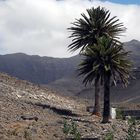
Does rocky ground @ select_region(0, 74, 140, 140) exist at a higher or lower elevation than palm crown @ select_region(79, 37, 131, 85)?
lower

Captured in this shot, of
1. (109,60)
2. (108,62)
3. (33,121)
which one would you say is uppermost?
(109,60)

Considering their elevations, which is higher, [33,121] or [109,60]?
[109,60]

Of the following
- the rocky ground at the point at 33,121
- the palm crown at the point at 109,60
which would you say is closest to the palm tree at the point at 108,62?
the palm crown at the point at 109,60

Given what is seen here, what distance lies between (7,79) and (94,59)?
14592 millimetres

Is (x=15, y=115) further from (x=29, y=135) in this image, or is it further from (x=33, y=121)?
(x=29, y=135)

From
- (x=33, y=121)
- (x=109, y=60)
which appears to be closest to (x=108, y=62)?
(x=109, y=60)

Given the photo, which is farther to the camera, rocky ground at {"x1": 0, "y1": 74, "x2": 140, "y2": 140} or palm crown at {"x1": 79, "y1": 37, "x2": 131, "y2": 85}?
palm crown at {"x1": 79, "y1": 37, "x2": 131, "y2": 85}

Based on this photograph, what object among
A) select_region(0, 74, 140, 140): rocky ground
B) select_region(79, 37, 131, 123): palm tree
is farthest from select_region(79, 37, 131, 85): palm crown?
select_region(0, 74, 140, 140): rocky ground

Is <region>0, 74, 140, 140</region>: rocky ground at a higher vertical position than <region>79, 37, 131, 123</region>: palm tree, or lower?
lower

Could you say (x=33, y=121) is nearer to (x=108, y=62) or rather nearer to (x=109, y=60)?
(x=108, y=62)

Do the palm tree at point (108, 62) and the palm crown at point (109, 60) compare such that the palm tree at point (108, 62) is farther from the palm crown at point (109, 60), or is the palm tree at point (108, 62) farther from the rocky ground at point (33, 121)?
the rocky ground at point (33, 121)

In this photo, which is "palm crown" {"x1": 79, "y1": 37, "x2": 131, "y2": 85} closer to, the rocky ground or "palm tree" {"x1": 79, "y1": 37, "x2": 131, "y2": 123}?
"palm tree" {"x1": 79, "y1": 37, "x2": 131, "y2": 123}

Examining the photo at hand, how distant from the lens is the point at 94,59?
48.9 m

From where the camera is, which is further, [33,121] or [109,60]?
[109,60]
